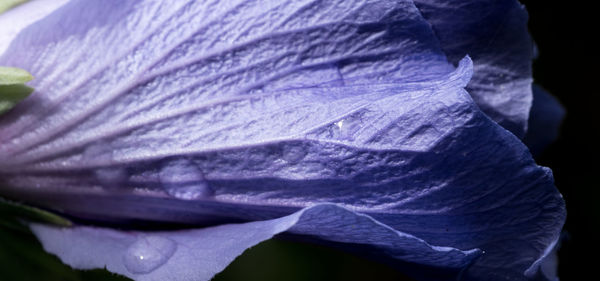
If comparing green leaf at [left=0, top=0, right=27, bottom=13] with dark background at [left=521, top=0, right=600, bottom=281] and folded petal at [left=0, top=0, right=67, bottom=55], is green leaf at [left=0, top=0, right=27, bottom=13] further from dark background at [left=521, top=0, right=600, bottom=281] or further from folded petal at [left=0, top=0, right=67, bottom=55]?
dark background at [left=521, top=0, right=600, bottom=281]

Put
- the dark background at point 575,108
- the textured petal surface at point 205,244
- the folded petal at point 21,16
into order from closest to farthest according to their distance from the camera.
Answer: the textured petal surface at point 205,244 < the folded petal at point 21,16 < the dark background at point 575,108

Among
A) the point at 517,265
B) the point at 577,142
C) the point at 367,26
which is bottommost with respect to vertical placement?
the point at 577,142

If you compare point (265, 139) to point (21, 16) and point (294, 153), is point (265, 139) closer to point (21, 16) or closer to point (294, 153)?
point (294, 153)

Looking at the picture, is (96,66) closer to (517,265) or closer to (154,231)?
(154,231)

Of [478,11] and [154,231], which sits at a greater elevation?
[478,11]

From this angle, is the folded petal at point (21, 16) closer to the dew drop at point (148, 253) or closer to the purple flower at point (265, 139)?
the purple flower at point (265, 139)

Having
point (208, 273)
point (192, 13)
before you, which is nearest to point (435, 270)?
point (208, 273)

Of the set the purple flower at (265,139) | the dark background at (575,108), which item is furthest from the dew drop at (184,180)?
the dark background at (575,108)
